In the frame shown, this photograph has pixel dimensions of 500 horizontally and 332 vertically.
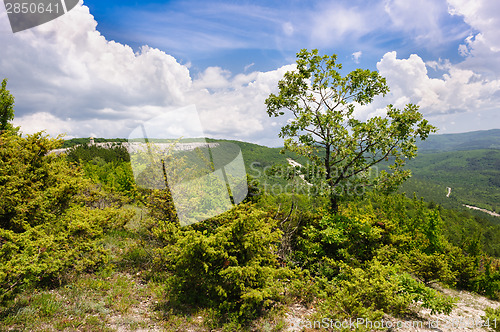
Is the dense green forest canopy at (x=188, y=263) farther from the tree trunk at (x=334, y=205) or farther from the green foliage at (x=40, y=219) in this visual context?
the tree trunk at (x=334, y=205)

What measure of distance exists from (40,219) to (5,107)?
12199 mm

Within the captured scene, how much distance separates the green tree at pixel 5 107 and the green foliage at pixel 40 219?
10.0 m

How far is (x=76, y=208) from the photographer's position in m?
7.57

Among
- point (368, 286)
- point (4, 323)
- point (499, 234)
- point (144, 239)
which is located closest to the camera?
point (4, 323)

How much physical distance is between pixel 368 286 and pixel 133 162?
7.18 m

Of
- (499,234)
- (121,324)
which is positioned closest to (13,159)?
(121,324)

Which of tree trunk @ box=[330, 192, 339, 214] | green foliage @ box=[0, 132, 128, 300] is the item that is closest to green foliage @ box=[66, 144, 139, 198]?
green foliage @ box=[0, 132, 128, 300]

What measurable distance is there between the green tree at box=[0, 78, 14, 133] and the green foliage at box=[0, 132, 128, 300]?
10.0m

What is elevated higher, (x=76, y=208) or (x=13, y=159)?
(x=13, y=159)

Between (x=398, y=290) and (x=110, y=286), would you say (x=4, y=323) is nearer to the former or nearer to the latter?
(x=110, y=286)

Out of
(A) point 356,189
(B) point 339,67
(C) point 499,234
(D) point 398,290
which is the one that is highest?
(B) point 339,67

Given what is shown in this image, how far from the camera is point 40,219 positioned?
645 centimetres

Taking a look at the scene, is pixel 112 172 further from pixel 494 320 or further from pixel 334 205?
pixel 494 320

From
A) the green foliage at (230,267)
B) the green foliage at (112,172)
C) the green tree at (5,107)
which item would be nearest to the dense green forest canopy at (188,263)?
the green foliage at (230,267)
